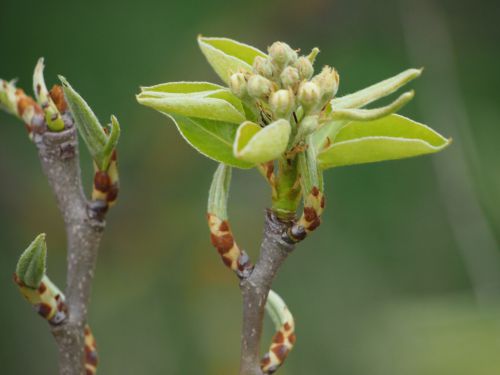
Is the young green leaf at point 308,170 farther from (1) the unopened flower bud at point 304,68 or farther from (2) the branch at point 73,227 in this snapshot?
(2) the branch at point 73,227

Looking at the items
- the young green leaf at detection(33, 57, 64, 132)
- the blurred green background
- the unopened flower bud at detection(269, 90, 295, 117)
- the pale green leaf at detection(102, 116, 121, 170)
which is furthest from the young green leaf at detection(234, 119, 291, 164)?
the blurred green background

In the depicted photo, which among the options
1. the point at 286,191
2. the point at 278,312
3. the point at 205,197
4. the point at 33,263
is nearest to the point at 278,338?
the point at 278,312

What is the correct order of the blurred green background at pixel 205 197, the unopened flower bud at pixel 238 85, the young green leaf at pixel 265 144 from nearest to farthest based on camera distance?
the young green leaf at pixel 265 144, the unopened flower bud at pixel 238 85, the blurred green background at pixel 205 197

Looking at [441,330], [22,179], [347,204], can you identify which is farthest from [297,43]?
[441,330]

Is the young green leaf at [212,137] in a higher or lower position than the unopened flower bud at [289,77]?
lower

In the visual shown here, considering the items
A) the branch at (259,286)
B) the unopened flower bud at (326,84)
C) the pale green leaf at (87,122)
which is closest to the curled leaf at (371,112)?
the unopened flower bud at (326,84)

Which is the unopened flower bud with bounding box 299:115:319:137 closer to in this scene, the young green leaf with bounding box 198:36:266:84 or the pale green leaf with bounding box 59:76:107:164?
the young green leaf with bounding box 198:36:266:84
